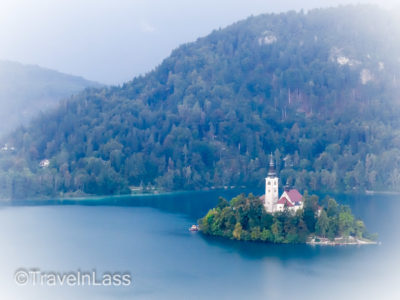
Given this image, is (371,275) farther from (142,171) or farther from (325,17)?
(325,17)

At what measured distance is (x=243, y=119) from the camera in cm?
7425

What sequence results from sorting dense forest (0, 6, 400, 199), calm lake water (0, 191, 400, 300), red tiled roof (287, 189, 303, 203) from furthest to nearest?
dense forest (0, 6, 400, 199) < red tiled roof (287, 189, 303, 203) < calm lake water (0, 191, 400, 300)

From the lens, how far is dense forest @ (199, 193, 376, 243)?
1339 inches

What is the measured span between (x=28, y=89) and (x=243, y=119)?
45.9 metres

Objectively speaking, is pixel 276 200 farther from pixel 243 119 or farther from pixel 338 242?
pixel 243 119

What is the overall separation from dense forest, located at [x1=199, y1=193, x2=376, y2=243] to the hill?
6168 cm

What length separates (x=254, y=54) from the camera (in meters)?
87.9

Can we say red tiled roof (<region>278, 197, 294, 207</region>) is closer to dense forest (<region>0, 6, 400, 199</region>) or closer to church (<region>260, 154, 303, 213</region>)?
church (<region>260, 154, 303, 213</region>)

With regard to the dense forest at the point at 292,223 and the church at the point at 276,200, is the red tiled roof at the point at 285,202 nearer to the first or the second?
the church at the point at 276,200

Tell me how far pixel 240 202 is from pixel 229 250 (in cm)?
337

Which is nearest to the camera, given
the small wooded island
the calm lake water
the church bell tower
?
the calm lake water

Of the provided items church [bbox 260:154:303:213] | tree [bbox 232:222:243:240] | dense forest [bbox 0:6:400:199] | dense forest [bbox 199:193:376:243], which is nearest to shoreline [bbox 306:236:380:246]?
dense forest [bbox 199:193:376:243]

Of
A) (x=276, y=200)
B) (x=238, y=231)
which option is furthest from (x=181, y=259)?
(x=276, y=200)

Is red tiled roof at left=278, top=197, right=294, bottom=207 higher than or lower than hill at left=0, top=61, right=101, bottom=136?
lower
